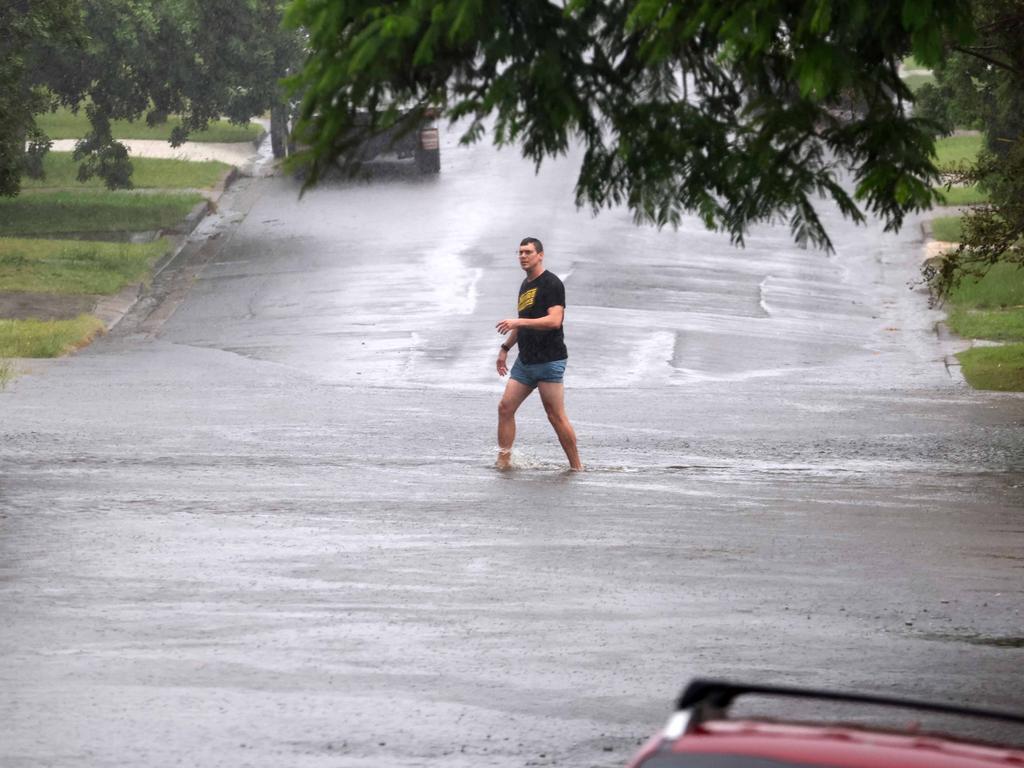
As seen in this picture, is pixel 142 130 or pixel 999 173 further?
pixel 142 130

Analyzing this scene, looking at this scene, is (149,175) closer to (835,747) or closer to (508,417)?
(508,417)

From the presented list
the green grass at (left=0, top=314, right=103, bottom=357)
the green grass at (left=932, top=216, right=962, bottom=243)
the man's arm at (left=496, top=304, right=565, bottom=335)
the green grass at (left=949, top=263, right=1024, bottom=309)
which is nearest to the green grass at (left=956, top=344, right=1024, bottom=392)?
the green grass at (left=949, top=263, right=1024, bottom=309)

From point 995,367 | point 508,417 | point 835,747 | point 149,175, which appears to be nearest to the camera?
point 835,747

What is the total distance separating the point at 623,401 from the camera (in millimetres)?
19828

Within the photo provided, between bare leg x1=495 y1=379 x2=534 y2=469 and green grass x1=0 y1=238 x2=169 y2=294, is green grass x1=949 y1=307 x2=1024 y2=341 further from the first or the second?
green grass x1=0 y1=238 x2=169 y2=294

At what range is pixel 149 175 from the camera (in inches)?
1631

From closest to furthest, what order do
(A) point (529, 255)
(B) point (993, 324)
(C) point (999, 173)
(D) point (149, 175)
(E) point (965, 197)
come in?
(A) point (529, 255)
(C) point (999, 173)
(B) point (993, 324)
(E) point (965, 197)
(D) point (149, 175)

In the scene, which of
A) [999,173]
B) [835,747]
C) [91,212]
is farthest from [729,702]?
[91,212]

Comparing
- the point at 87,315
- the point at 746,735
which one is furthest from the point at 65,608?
the point at 87,315

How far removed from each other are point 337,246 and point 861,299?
9989 millimetres

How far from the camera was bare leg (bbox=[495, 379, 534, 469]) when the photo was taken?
1480cm

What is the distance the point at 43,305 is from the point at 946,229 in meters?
17.8

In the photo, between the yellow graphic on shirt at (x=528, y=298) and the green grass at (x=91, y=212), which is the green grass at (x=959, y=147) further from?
the yellow graphic on shirt at (x=528, y=298)

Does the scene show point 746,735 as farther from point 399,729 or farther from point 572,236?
point 572,236
